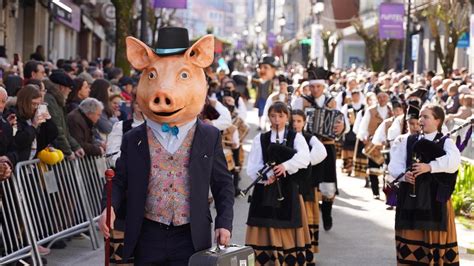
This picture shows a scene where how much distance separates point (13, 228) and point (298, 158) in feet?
8.62

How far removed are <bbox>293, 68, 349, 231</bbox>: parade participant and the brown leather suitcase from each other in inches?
254

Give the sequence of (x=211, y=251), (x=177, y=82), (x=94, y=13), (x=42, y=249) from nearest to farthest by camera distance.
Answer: (x=211, y=251)
(x=177, y=82)
(x=42, y=249)
(x=94, y=13)

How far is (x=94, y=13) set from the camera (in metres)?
44.4

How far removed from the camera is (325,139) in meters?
13.6

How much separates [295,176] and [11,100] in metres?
2.95

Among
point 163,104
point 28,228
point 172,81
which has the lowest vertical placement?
point 28,228

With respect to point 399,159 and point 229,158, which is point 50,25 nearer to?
point 229,158

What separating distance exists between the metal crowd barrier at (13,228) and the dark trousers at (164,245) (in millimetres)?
3226

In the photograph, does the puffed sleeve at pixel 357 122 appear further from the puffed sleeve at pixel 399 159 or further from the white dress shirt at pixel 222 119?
the puffed sleeve at pixel 399 159

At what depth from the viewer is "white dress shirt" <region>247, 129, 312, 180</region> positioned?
10500 mm

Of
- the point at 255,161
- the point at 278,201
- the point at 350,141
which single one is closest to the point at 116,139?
the point at 255,161

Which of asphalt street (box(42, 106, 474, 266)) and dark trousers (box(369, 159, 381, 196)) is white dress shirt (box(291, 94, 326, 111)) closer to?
asphalt street (box(42, 106, 474, 266))

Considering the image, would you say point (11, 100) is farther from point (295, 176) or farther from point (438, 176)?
point (438, 176)

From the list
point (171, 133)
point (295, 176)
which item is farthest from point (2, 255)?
point (171, 133)
